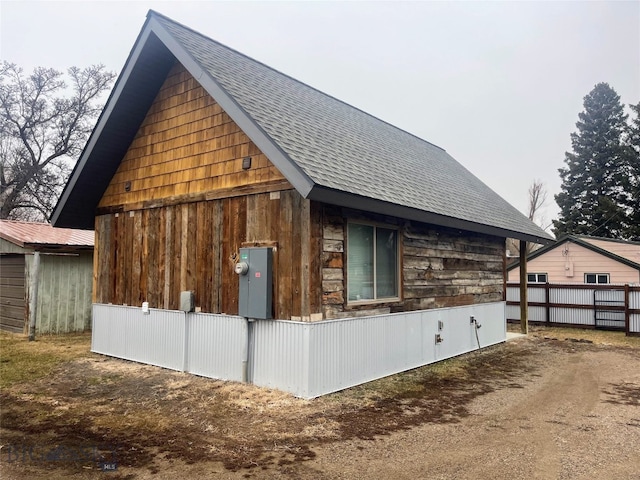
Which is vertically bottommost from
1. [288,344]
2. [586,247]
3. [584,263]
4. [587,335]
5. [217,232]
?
[587,335]

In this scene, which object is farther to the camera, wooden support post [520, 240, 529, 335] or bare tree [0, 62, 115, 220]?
bare tree [0, 62, 115, 220]

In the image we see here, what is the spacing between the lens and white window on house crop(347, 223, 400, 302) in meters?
7.57

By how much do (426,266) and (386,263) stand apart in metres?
1.44

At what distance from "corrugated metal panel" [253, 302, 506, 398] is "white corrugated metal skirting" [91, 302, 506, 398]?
14mm

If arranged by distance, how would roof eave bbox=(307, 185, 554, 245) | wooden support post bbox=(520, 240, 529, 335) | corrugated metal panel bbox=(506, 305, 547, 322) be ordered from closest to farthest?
roof eave bbox=(307, 185, 554, 245) < wooden support post bbox=(520, 240, 529, 335) < corrugated metal panel bbox=(506, 305, 547, 322)

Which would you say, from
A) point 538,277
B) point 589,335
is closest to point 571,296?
point 589,335

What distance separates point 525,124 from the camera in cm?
4325

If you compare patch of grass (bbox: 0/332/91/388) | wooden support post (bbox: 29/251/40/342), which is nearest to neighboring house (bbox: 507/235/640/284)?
patch of grass (bbox: 0/332/91/388)

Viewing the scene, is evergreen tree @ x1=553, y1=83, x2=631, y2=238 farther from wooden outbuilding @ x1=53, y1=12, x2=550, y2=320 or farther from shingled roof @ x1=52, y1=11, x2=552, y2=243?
wooden outbuilding @ x1=53, y1=12, x2=550, y2=320

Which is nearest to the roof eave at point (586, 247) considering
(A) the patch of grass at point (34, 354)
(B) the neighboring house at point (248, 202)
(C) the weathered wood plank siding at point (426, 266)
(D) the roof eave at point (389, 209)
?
(C) the weathered wood plank siding at point (426, 266)

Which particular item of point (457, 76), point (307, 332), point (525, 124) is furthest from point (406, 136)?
point (525, 124)

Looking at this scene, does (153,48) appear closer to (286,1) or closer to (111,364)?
(111,364)

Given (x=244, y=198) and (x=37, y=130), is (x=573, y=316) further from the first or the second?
(x=37, y=130)

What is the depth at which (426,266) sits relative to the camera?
9438mm
